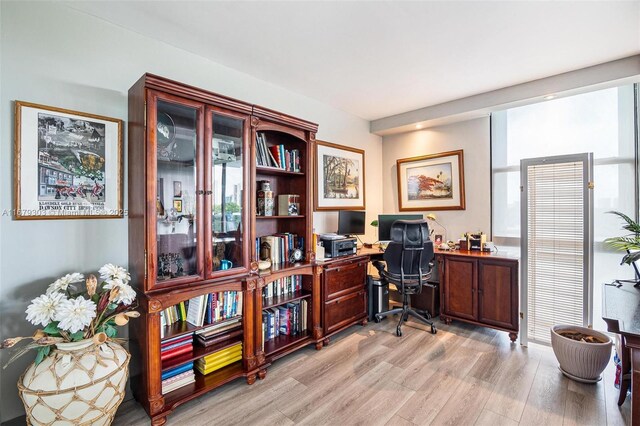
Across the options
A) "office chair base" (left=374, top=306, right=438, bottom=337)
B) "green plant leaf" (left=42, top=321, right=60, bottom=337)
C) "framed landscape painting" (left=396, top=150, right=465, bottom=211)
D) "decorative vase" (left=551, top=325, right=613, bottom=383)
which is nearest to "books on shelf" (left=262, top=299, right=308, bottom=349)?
"office chair base" (left=374, top=306, right=438, bottom=337)

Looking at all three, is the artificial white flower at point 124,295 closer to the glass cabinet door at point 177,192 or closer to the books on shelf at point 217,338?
the glass cabinet door at point 177,192

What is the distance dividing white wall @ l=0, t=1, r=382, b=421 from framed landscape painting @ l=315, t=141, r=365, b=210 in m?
1.79

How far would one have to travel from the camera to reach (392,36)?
2.18 metres

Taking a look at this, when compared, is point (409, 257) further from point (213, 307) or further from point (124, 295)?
point (124, 295)

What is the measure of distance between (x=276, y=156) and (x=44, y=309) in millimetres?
1936

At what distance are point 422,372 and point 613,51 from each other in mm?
3164

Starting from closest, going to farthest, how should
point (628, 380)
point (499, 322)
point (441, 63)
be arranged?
point (628, 380), point (441, 63), point (499, 322)

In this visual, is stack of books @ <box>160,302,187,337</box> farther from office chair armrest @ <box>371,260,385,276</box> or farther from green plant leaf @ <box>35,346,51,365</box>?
office chair armrest @ <box>371,260,385,276</box>

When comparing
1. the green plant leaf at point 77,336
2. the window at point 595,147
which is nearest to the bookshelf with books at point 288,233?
the green plant leaf at point 77,336

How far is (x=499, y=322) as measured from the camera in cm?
298

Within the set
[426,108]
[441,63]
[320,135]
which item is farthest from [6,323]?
[426,108]

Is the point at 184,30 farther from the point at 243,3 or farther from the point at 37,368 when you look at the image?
the point at 37,368

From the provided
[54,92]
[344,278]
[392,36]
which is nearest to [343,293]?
[344,278]

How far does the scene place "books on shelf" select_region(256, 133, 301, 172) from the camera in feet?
8.53
